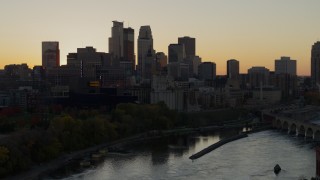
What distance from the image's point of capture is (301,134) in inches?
1767

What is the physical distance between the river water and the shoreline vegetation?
2.14m

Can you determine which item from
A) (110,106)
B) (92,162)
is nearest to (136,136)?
(92,162)

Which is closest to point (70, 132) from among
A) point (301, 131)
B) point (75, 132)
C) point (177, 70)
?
point (75, 132)

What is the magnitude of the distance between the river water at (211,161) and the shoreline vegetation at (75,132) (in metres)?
2.14

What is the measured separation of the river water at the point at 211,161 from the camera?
2636cm

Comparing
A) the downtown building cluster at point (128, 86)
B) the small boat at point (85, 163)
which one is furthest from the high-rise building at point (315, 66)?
the small boat at point (85, 163)

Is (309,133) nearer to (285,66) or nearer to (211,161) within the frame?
(211,161)

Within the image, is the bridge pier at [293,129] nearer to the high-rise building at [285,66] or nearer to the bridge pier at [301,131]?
the bridge pier at [301,131]

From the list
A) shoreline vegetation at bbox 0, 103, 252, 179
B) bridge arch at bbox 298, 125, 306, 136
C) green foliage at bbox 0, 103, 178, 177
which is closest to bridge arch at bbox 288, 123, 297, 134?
bridge arch at bbox 298, 125, 306, 136

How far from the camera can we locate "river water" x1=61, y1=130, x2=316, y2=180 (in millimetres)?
26359

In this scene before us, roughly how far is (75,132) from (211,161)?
350 inches

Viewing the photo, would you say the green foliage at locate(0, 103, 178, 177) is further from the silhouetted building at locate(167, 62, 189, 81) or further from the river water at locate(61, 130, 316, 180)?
the silhouetted building at locate(167, 62, 189, 81)

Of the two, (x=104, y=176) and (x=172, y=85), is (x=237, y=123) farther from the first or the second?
(x=104, y=176)

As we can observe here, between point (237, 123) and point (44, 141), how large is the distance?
2996cm
